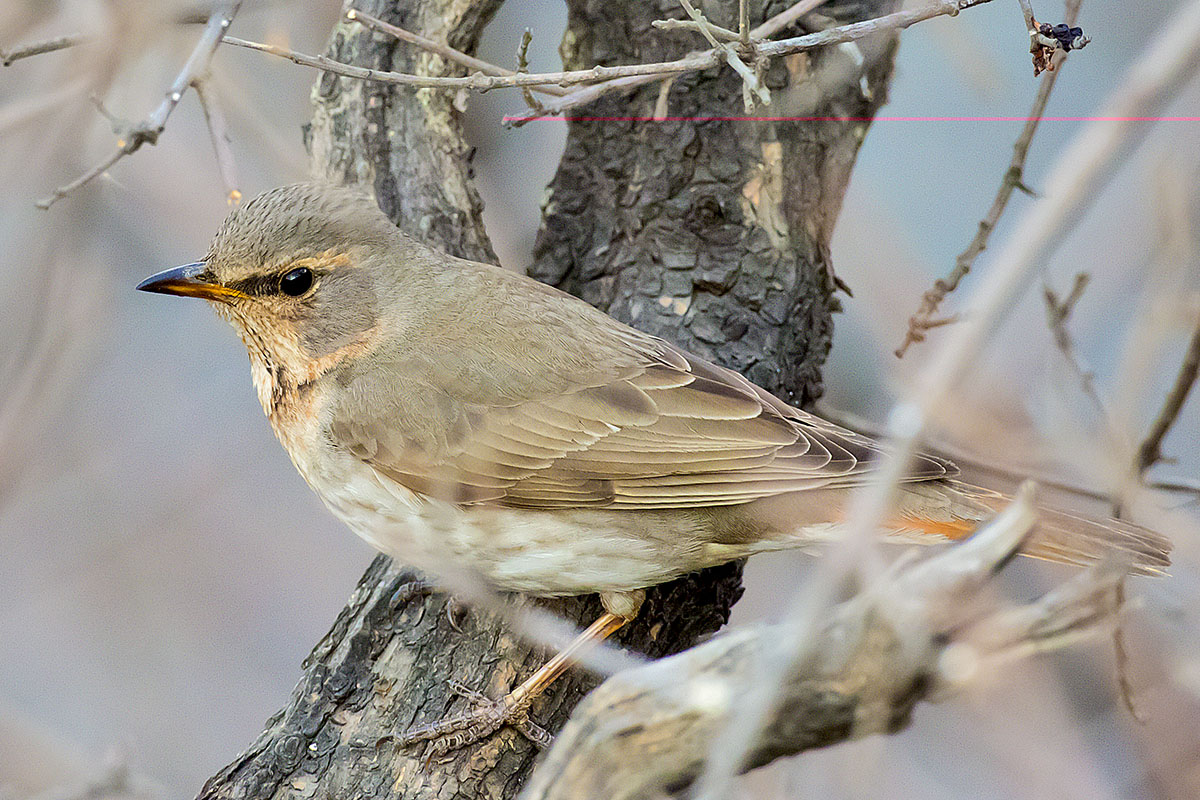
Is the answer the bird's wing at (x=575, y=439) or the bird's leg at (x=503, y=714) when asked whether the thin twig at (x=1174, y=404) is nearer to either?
the bird's wing at (x=575, y=439)

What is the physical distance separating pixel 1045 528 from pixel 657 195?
188 centimetres

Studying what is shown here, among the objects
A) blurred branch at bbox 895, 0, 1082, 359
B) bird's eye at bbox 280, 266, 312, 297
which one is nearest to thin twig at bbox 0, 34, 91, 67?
bird's eye at bbox 280, 266, 312, 297

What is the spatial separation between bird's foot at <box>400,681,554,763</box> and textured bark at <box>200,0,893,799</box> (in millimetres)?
254

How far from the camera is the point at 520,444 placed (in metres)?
3.56

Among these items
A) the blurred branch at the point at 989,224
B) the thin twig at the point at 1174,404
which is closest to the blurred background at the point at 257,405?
the thin twig at the point at 1174,404

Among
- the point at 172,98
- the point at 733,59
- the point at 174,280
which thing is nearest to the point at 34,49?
the point at 172,98

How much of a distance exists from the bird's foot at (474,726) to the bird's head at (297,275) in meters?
1.23

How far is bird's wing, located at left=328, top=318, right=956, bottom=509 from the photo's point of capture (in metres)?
3.53

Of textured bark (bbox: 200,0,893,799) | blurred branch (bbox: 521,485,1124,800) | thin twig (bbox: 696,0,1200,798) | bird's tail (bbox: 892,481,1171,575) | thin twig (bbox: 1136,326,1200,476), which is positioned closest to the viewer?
thin twig (bbox: 696,0,1200,798)

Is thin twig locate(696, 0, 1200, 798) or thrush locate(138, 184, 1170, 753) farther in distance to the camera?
thrush locate(138, 184, 1170, 753)

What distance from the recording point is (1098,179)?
132 centimetres

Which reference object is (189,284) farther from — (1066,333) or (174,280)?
(1066,333)

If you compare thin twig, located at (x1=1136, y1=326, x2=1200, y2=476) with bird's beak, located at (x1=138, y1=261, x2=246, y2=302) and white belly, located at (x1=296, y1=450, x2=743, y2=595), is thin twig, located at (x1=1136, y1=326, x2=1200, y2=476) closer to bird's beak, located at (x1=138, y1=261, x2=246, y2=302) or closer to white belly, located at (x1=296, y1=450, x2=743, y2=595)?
white belly, located at (x1=296, y1=450, x2=743, y2=595)

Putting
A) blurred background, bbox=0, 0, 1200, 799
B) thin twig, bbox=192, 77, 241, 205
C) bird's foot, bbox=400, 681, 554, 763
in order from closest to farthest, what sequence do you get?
bird's foot, bbox=400, 681, 554, 763 < blurred background, bbox=0, 0, 1200, 799 < thin twig, bbox=192, 77, 241, 205
